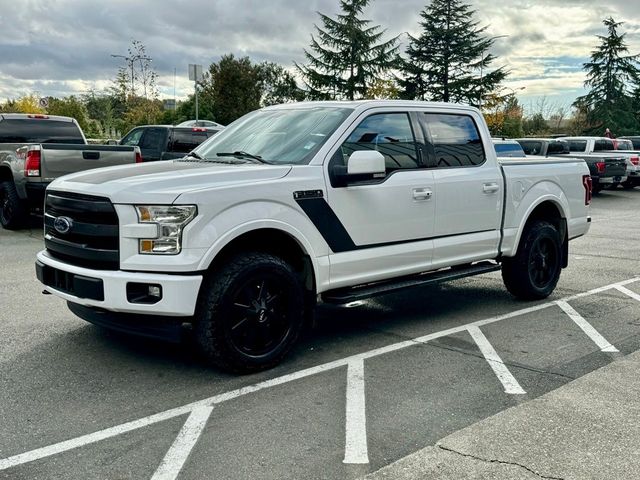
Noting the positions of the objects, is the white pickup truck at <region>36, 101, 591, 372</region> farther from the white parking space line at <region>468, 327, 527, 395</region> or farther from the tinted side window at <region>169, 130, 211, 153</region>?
the tinted side window at <region>169, 130, 211, 153</region>

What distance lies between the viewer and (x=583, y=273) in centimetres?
859

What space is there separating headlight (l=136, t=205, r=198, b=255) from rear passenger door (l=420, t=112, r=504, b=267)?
7.73 ft

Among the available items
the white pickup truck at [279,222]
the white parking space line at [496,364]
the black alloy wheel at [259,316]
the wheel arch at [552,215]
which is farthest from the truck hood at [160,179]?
the wheel arch at [552,215]

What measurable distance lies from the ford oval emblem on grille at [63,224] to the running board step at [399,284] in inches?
73.7

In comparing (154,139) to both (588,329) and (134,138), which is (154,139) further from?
(588,329)

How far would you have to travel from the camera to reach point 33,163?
10469 millimetres

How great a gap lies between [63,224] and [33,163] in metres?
6.57

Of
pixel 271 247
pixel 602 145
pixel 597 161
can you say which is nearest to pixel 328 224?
pixel 271 247

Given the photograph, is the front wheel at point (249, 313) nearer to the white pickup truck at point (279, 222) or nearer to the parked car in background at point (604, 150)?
the white pickup truck at point (279, 222)

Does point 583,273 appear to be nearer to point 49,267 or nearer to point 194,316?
point 194,316

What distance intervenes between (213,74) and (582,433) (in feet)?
164

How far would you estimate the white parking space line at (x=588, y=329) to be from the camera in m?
5.31

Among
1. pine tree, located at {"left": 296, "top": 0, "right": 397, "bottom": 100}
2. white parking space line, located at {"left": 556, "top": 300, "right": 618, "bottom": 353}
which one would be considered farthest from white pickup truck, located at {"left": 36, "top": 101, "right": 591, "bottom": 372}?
pine tree, located at {"left": 296, "top": 0, "right": 397, "bottom": 100}

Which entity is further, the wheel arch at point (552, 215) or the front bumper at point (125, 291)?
the wheel arch at point (552, 215)
